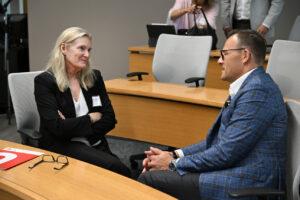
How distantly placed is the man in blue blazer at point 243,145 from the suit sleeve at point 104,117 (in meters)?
0.66

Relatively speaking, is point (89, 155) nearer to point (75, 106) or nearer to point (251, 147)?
point (75, 106)

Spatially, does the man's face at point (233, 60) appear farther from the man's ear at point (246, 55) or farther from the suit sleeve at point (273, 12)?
the suit sleeve at point (273, 12)

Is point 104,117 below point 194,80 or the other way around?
below

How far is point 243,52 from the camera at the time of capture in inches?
69.1

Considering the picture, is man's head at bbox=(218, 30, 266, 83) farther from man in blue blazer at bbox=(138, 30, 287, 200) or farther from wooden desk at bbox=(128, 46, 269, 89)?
wooden desk at bbox=(128, 46, 269, 89)

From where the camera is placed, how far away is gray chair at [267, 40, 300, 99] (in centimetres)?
256

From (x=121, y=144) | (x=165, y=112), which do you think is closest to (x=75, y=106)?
(x=165, y=112)

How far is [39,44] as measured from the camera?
270 inches

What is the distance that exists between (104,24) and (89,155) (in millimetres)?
4421

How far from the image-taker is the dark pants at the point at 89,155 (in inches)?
85.5

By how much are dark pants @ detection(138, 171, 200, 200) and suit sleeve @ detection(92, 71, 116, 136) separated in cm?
66

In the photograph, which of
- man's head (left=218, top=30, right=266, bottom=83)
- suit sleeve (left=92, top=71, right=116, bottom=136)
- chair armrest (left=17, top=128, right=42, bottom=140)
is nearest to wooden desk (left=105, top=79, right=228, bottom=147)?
suit sleeve (left=92, top=71, right=116, bottom=136)

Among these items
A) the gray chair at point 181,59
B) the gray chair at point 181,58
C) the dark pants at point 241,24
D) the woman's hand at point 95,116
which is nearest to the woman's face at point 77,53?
the woman's hand at point 95,116

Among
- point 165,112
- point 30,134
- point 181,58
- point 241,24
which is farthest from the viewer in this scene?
point 241,24
